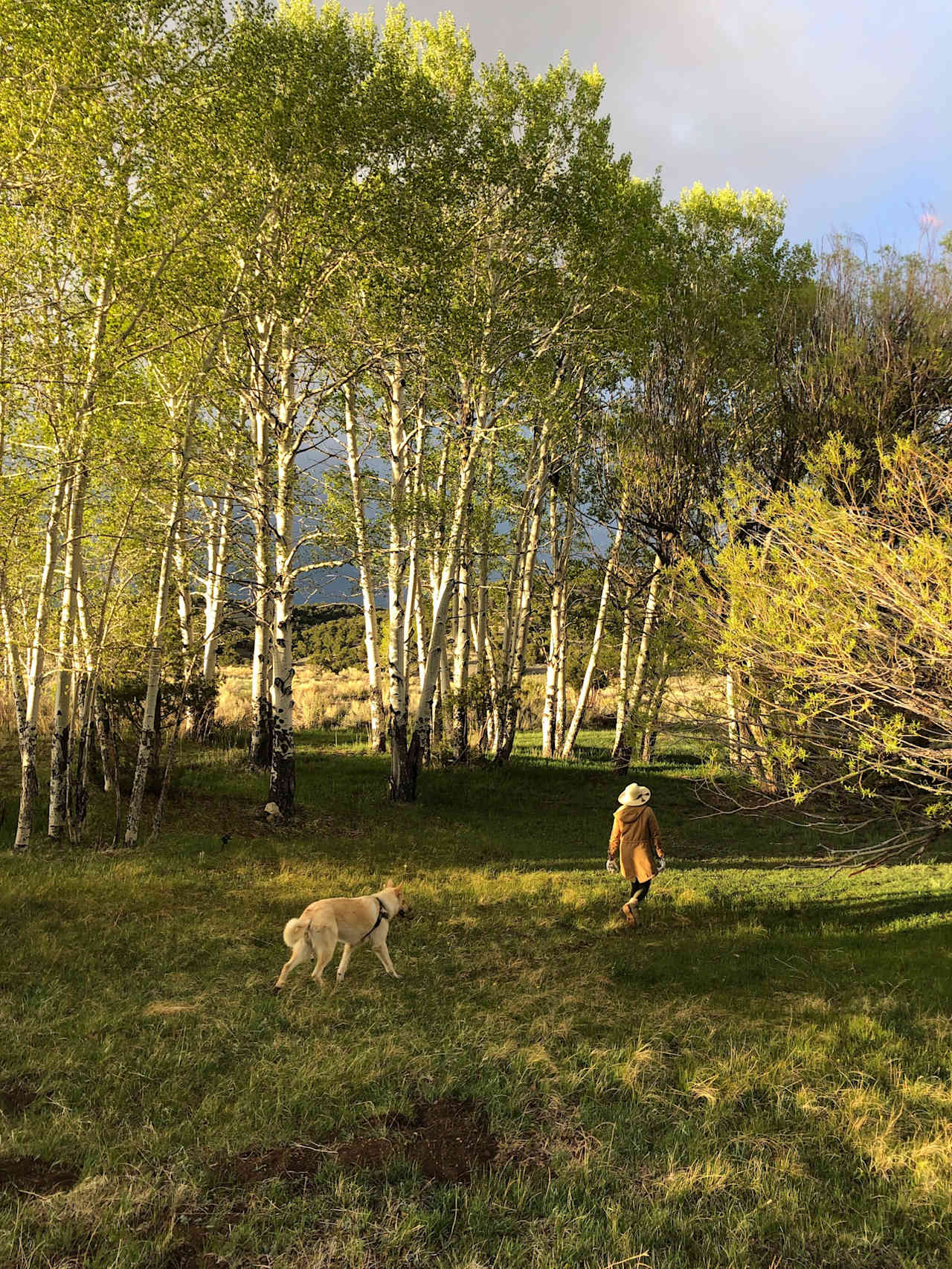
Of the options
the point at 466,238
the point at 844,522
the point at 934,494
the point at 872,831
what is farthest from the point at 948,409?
the point at 466,238

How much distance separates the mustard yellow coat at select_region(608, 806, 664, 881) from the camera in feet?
29.1

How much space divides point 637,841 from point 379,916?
12.3 ft

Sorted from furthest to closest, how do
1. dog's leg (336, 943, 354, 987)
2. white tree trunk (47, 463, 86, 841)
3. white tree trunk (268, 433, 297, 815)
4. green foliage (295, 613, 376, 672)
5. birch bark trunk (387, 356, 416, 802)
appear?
green foliage (295, 613, 376, 672), birch bark trunk (387, 356, 416, 802), white tree trunk (268, 433, 297, 815), white tree trunk (47, 463, 86, 841), dog's leg (336, 943, 354, 987)

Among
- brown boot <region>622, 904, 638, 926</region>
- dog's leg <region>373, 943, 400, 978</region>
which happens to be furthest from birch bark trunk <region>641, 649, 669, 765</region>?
dog's leg <region>373, 943, 400, 978</region>

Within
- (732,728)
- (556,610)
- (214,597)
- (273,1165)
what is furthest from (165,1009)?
A: (556,610)

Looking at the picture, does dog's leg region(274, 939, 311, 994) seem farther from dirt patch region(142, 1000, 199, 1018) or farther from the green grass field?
dirt patch region(142, 1000, 199, 1018)

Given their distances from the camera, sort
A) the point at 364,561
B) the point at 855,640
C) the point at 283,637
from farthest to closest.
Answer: the point at 364,561, the point at 283,637, the point at 855,640

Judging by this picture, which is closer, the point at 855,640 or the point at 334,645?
the point at 855,640

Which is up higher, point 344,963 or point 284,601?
point 284,601

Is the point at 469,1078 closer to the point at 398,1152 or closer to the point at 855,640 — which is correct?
the point at 398,1152

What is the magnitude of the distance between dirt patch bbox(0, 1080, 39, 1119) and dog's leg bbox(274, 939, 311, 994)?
2047 millimetres

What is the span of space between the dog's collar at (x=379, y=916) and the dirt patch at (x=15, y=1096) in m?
2.87

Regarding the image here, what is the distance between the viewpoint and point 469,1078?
4.86 m

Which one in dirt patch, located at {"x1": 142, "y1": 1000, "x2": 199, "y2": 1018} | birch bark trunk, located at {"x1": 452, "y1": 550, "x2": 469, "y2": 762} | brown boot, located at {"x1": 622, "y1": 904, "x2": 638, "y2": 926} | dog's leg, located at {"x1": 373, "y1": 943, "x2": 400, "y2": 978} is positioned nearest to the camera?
dirt patch, located at {"x1": 142, "y1": 1000, "x2": 199, "y2": 1018}
